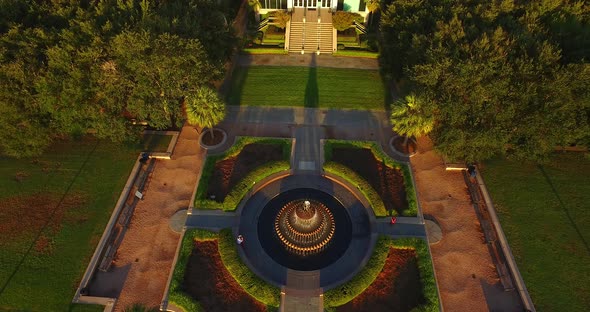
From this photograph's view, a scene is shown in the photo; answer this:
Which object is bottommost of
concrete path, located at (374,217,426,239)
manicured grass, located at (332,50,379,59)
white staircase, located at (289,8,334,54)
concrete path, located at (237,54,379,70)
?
concrete path, located at (374,217,426,239)

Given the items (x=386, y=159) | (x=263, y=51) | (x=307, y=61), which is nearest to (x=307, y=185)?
(x=386, y=159)

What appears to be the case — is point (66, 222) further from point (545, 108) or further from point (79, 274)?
point (545, 108)

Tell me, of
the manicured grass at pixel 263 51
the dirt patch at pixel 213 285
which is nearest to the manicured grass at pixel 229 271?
the dirt patch at pixel 213 285

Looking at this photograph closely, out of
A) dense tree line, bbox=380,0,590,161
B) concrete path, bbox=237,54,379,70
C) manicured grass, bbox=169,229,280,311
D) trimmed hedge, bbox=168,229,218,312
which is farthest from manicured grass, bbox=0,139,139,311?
dense tree line, bbox=380,0,590,161

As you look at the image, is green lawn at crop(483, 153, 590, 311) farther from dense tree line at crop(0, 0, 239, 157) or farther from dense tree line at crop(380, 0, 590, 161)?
dense tree line at crop(0, 0, 239, 157)

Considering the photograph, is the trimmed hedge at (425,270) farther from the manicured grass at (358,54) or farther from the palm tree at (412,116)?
the manicured grass at (358,54)

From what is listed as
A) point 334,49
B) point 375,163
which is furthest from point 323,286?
point 334,49

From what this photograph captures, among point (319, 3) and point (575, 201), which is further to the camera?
point (319, 3)
